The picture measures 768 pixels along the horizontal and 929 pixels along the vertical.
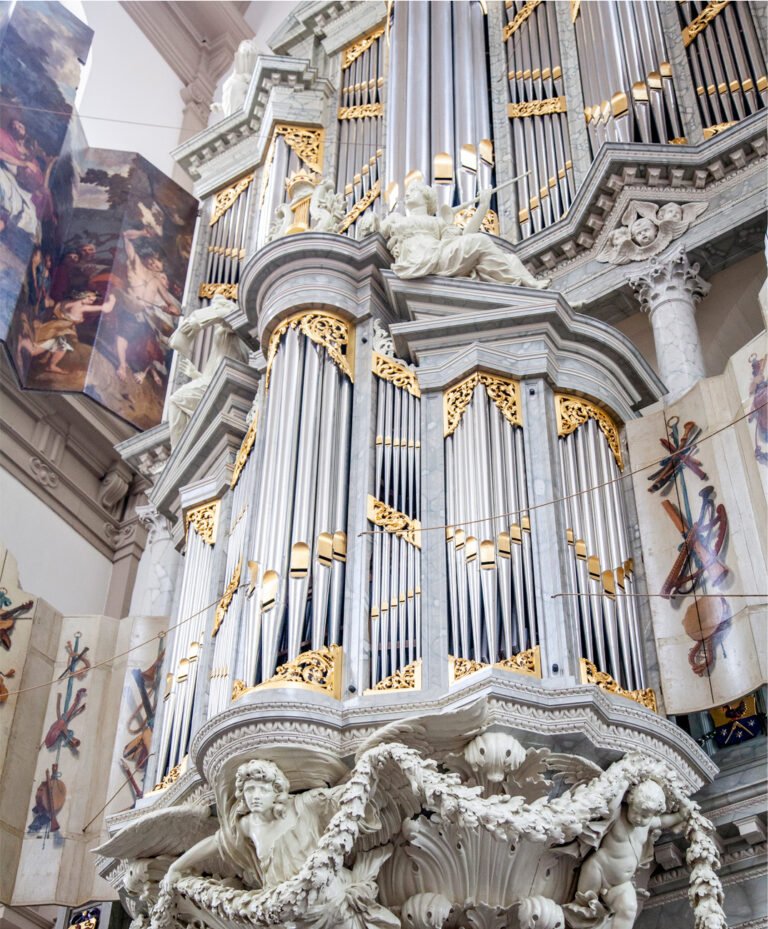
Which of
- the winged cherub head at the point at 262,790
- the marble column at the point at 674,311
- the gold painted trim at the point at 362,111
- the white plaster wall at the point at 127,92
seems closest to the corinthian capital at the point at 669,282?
the marble column at the point at 674,311

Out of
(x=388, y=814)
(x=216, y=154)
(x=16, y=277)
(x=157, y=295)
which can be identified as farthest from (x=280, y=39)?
(x=388, y=814)

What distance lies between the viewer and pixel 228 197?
56.8ft

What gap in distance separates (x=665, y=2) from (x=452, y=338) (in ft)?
19.7

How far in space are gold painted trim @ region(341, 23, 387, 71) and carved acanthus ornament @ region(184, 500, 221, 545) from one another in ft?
25.5

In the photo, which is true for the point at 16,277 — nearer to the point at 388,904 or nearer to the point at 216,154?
the point at 216,154

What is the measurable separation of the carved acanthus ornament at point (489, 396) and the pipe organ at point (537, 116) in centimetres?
367

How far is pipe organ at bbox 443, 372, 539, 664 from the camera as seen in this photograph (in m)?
8.37

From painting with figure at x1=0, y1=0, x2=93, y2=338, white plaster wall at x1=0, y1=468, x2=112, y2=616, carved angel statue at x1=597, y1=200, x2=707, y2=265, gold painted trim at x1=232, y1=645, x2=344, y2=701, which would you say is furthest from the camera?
painting with figure at x1=0, y1=0, x2=93, y2=338

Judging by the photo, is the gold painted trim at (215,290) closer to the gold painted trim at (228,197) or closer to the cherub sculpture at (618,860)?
the gold painted trim at (228,197)

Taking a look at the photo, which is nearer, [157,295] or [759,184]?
[759,184]

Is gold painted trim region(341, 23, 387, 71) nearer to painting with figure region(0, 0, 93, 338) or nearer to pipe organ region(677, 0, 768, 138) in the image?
painting with figure region(0, 0, 93, 338)

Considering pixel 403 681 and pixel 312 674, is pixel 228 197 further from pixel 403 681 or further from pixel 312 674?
pixel 403 681

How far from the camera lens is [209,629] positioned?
9.90 metres

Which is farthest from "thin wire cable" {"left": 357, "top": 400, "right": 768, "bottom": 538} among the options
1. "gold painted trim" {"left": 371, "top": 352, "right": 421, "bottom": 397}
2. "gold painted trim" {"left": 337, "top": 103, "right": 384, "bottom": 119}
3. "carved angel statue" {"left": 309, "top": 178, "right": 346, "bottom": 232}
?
"gold painted trim" {"left": 337, "top": 103, "right": 384, "bottom": 119}
